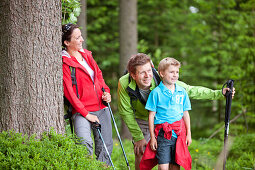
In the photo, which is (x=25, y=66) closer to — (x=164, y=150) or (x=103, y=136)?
(x=103, y=136)

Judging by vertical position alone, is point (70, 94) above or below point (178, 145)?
above

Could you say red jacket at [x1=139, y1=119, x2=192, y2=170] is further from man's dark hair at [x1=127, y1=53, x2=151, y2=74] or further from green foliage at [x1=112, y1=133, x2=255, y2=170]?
green foliage at [x1=112, y1=133, x2=255, y2=170]

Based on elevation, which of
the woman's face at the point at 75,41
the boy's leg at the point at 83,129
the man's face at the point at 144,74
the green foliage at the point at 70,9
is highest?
the green foliage at the point at 70,9

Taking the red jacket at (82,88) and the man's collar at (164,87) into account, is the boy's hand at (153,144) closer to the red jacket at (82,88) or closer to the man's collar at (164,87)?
the man's collar at (164,87)

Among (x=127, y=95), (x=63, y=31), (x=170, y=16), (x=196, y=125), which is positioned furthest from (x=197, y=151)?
(x=170, y=16)

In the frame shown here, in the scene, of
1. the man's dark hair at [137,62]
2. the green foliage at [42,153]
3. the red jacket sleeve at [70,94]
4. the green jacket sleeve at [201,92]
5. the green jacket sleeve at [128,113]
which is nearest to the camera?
the green foliage at [42,153]

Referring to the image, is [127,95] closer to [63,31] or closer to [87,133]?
[87,133]

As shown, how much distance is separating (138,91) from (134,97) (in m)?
0.11

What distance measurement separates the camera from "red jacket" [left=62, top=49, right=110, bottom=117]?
3.40 metres

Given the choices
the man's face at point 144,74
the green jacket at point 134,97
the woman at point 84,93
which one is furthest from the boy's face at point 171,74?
the woman at point 84,93

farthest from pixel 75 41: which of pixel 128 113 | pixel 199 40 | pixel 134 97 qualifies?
pixel 199 40

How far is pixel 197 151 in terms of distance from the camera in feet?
19.2

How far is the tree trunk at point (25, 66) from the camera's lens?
3.05m

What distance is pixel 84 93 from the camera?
11.5 ft
